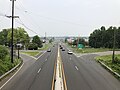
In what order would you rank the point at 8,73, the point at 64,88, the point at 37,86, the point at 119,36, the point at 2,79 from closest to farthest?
the point at 64,88, the point at 37,86, the point at 2,79, the point at 8,73, the point at 119,36

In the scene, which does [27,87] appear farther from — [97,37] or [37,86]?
[97,37]

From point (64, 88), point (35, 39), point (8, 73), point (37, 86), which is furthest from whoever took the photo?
point (35, 39)

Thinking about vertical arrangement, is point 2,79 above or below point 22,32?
below

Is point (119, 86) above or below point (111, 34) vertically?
below

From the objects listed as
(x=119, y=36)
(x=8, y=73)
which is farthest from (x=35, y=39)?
(x=8, y=73)

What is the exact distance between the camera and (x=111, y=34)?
10256 centimetres

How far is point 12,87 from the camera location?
19.0 m

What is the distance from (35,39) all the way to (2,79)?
273 ft

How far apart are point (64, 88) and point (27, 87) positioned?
3144mm

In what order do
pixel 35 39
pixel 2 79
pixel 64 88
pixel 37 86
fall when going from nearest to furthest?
pixel 64 88
pixel 37 86
pixel 2 79
pixel 35 39

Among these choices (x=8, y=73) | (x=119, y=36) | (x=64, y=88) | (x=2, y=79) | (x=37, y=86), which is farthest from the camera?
(x=119, y=36)

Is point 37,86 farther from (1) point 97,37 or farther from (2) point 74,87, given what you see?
(1) point 97,37

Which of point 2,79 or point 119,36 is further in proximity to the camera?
point 119,36

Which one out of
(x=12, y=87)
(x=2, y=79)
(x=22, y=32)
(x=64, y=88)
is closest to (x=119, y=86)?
(x=64, y=88)
